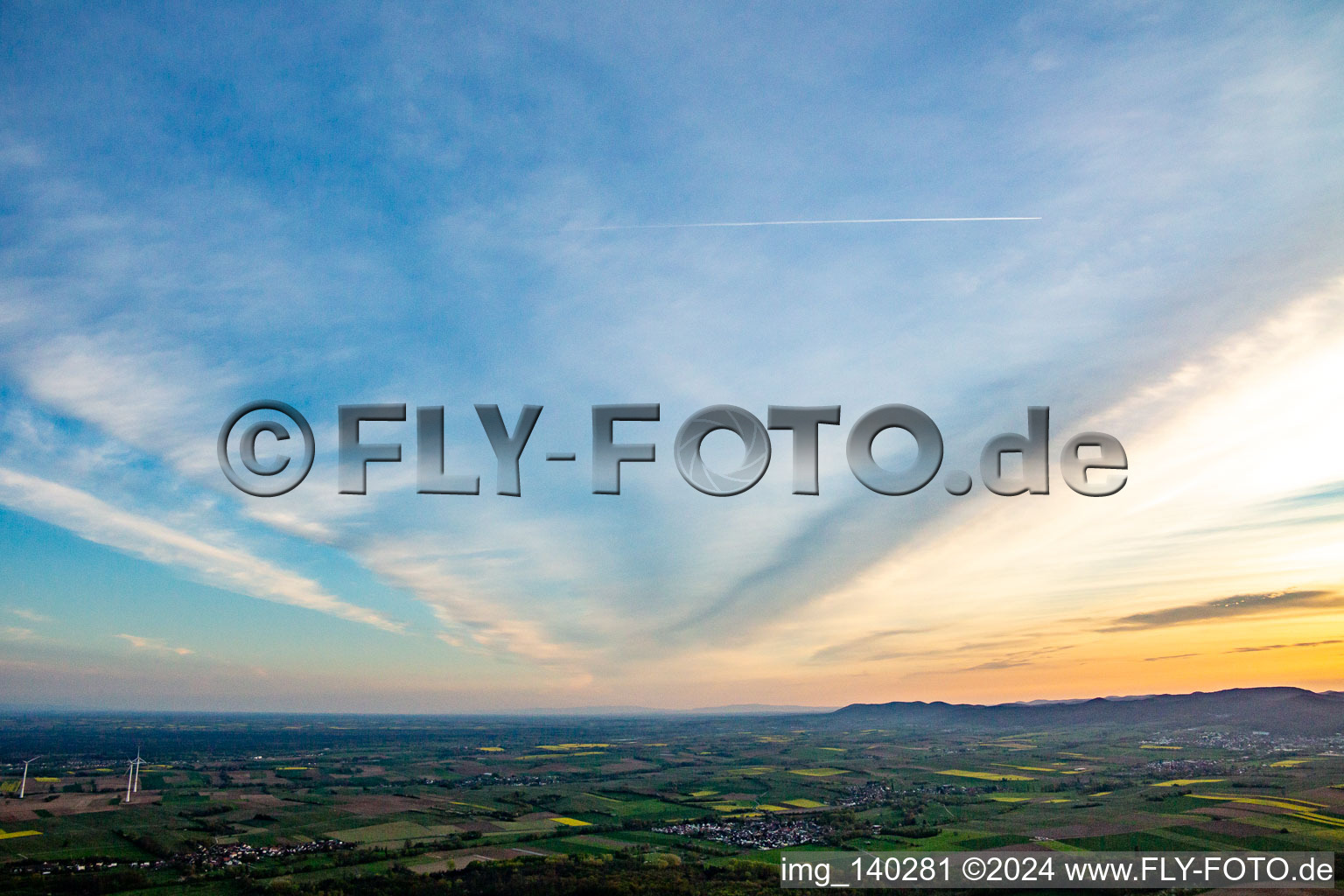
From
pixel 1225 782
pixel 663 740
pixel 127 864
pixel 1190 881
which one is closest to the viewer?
pixel 1190 881

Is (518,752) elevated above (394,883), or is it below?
below

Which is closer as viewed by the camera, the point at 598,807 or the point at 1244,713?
the point at 598,807

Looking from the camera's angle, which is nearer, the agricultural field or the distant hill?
the agricultural field

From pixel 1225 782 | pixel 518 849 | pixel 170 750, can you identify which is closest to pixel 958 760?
pixel 1225 782

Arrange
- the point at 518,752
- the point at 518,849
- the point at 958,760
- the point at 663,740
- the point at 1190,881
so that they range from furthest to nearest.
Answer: the point at 663,740
the point at 518,752
the point at 958,760
the point at 518,849
the point at 1190,881

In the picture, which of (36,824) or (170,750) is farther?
(170,750)

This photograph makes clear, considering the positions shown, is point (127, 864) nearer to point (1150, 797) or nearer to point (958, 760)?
point (1150, 797)

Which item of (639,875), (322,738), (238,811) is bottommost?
(322,738)

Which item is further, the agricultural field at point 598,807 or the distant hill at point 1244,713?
the distant hill at point 1244,713
